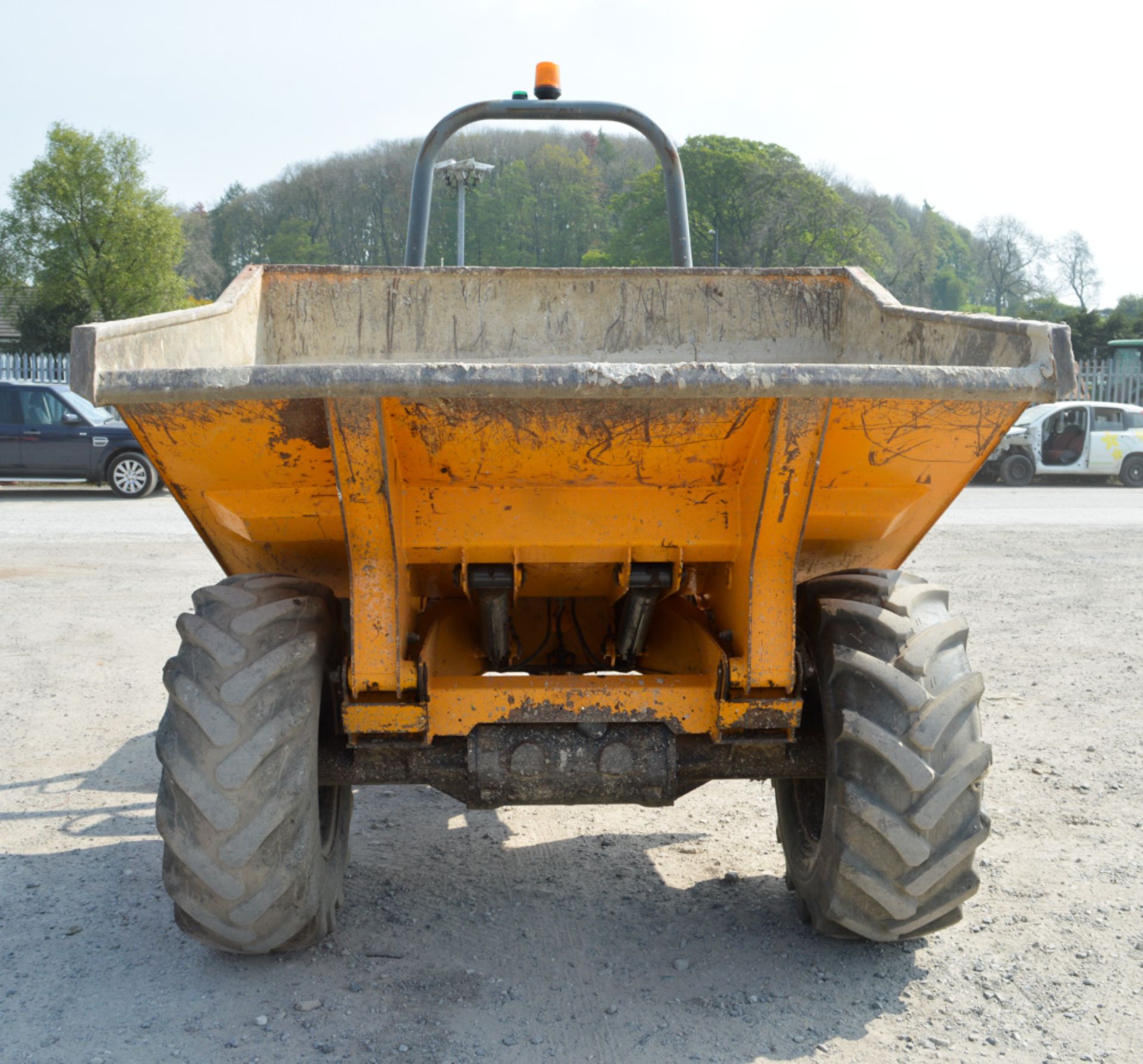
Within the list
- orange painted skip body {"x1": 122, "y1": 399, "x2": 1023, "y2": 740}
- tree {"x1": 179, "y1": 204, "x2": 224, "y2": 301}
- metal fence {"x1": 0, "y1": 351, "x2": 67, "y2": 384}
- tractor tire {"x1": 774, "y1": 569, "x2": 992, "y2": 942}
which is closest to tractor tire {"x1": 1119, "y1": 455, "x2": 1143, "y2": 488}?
orange painted skip body {"x1": 122, "y1": 399, "x2": 1023, "y2": 740}

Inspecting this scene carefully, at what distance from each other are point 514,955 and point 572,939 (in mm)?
195

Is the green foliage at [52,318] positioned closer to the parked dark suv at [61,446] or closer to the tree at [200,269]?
the tree at [200,269]

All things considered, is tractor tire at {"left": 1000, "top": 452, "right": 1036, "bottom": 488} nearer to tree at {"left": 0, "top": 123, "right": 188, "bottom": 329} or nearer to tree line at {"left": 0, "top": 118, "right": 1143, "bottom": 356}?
tree line at {"left": 0, "top": 118, "right": 1143, "bottom": 356}

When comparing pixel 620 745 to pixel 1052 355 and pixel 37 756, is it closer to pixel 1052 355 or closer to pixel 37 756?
pixel 1052 355

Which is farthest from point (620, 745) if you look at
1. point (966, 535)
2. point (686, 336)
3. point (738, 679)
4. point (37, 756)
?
point (966, 535)

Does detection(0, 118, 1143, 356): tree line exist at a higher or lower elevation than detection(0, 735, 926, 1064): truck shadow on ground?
higher

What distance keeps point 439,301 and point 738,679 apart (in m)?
2.15

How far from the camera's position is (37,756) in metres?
5.07

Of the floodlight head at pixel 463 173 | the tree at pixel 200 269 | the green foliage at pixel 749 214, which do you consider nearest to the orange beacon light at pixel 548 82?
the floodlight head at pixel 463 173

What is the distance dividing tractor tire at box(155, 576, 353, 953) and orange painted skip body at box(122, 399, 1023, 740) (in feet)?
0.60

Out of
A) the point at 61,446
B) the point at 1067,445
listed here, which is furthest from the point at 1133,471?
the point at 61,446

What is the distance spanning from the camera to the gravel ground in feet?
9.14

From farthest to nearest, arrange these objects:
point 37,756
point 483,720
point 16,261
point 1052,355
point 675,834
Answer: point 16,261 → point 37,756 → point 675,834 → point 483,720 → point 1052,355

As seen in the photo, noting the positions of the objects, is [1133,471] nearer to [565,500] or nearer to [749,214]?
[565,500]
